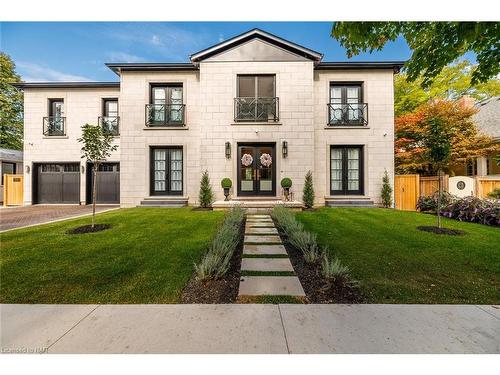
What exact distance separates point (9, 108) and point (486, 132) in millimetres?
34660

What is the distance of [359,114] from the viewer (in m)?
10.9

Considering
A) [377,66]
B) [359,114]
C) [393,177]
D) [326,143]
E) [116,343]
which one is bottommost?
[116,343]

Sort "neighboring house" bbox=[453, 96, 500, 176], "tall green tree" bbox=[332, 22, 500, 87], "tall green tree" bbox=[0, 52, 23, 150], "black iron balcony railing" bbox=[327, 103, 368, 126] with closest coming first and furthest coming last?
"tall green tree" bbox=[332, 22, 500, 87] < "black iron balcony railing" bbox=[327, 103, 368, 126] < "neighboring house" bbox=[453, 96, 500, 176] < "tall green tree" bbox=[0, 52, 23, 150]

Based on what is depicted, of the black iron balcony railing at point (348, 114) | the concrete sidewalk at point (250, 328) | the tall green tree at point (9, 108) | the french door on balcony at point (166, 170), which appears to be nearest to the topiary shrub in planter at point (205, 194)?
the french door on balcony at point (166, 170)

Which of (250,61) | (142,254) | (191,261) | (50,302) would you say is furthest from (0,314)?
(250,61)

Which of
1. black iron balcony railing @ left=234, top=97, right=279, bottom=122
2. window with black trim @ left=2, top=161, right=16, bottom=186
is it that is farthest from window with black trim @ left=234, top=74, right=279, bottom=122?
window with black trim @ left=2, top=161, right=16, bottom=186

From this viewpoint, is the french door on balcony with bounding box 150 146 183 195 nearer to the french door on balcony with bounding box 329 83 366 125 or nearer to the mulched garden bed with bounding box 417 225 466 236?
the french door on balcony with bounding box 329 83 366 125

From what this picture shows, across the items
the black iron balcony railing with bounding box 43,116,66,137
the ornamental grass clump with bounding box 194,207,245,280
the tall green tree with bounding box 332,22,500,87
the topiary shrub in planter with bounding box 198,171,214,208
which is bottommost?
the ornamental grass clump with bounding box 194,207,245,280

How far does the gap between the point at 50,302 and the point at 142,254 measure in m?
1.67

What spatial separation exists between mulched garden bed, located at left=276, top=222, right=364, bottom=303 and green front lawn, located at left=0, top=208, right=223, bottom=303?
70.8 inches

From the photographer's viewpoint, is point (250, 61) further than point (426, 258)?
Yes

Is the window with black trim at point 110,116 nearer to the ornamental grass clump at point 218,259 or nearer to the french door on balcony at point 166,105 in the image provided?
the french door on balcony at point 166,105

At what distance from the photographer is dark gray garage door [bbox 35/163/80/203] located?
486 inches

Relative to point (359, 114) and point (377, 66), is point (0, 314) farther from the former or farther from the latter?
point (377, 66)
